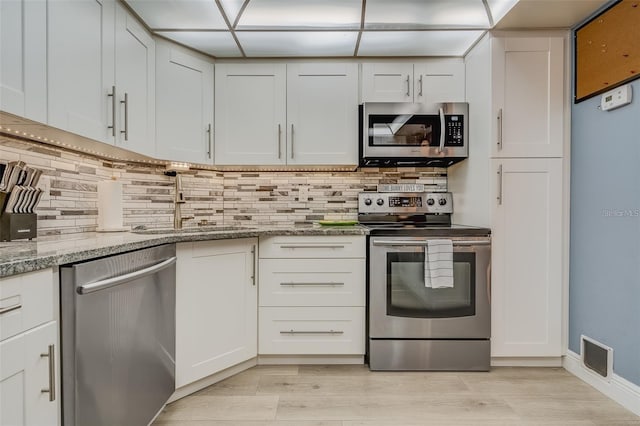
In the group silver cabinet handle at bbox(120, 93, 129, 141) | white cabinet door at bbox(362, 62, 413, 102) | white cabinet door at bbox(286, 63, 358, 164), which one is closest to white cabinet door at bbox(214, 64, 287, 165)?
white cabinet door at bbox(286, 63, 358, 164)

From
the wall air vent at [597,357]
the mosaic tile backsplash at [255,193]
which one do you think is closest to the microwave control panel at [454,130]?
the mosaic tile backsplash at [255,193]

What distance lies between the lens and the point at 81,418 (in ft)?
3.80

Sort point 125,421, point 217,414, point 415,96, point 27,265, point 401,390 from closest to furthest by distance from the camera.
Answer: point 27,265 → point 125,421 → point 217,414 → point 401,390 → point 415,96

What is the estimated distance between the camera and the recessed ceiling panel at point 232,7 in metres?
2.04

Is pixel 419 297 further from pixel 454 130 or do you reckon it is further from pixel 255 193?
pixel 255 193

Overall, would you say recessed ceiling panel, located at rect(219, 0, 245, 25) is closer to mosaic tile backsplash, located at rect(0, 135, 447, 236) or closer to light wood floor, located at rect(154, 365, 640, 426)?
mosaic tile backsplash, located at rect(0, 135, 447, 236)

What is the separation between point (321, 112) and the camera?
2639mm

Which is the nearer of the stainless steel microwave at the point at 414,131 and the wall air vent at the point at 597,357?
the wall air vent at the point at 597,357

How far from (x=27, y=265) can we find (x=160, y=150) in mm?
1492

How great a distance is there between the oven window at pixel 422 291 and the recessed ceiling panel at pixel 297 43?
57.1 inches

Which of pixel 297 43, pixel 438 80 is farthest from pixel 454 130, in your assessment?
pixel 297 43

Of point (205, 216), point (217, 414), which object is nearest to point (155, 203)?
point (205, 216)

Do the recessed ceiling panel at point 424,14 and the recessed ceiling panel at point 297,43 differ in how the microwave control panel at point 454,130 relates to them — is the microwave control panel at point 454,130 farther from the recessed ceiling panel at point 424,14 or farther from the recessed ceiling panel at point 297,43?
the recessed ceiling panel at point 297,43

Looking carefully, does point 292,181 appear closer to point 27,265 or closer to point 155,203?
point 155,203
